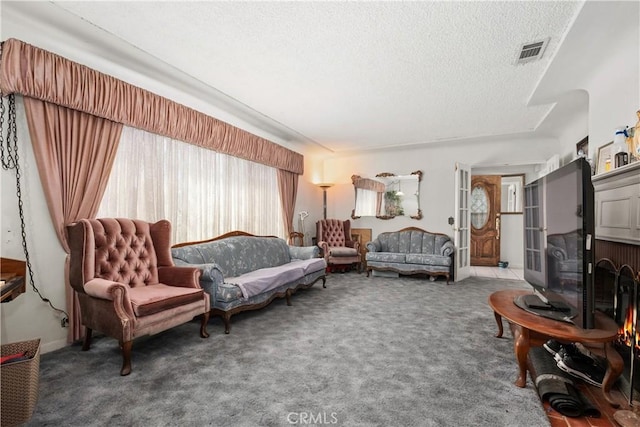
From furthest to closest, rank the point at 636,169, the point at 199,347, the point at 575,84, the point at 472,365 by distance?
the point at 575,84, the point at 199,347, the point at 472,365, the point at 636,169

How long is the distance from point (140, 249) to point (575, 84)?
458 cm

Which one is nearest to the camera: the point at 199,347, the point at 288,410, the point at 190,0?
the point at 288,410

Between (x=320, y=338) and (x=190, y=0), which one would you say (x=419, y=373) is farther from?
(x=190, y=0)

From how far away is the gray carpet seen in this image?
1.60m

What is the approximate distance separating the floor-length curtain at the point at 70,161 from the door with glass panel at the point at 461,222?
4944 mm

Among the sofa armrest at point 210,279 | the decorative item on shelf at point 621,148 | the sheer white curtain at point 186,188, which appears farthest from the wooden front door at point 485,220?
the sofa armrest at point 210,279

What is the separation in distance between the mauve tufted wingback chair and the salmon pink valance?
3.23ft

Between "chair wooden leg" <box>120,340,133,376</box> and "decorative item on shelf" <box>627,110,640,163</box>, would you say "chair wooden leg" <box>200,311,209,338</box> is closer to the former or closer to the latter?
"chair wooden leg" <box>120,340,133,376</box>

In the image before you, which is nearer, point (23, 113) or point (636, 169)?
point (636, 169)

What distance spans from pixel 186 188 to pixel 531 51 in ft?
12.2

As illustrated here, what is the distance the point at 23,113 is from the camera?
2.28 meters

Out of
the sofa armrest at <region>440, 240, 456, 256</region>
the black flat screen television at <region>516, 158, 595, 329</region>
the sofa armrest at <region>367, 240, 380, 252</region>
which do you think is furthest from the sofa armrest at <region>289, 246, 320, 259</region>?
the black flat screen television at <region>516, 158, 595, 329</region>

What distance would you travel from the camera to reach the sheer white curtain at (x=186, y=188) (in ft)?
9.71

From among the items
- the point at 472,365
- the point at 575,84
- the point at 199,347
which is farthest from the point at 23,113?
the point at 575,84
